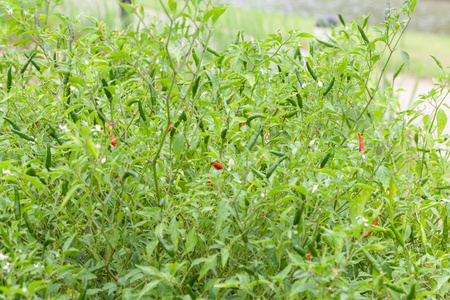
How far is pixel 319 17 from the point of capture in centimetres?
620

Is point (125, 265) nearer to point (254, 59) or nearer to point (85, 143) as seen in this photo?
point (85, 143)

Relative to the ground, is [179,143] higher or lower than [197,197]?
higher

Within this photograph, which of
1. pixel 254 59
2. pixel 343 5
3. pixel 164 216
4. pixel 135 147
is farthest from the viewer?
pixel 343 5

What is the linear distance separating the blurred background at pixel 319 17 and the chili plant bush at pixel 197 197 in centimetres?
68

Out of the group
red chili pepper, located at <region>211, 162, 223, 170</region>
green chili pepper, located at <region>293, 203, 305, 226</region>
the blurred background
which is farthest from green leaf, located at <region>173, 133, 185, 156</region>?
the blurred background

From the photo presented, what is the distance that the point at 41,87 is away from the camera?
1996 mm

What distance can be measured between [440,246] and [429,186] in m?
0.23

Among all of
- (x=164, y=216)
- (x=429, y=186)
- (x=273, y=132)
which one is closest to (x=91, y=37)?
(x=273, y=132)

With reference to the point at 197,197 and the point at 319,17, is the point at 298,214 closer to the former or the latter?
the point at 197,197

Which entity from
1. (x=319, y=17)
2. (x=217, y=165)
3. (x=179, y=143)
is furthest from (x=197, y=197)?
(x=319, y=17)

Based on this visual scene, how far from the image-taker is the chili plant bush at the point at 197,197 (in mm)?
1235

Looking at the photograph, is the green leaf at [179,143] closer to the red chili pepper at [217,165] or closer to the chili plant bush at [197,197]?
the chili plant bush at [197,197]

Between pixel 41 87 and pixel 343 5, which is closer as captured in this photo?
pixel 41 87

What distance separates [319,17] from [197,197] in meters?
Result: 5.14
